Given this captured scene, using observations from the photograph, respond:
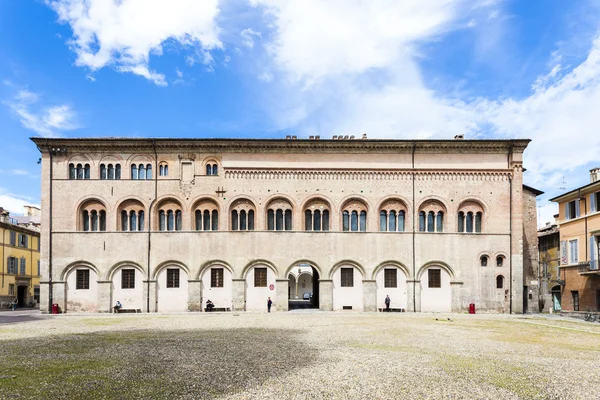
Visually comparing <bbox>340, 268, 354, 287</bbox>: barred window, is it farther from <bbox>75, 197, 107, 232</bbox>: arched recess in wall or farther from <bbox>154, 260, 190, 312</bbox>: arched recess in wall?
<bbox>75, 197, 107, 232</bbox>: arched recess in wall

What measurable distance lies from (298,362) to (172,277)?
846 inches

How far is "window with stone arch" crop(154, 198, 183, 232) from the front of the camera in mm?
33625

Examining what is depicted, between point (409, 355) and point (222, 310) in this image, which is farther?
point (222, 310)

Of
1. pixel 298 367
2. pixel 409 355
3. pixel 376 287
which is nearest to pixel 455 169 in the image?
pixel 376 287

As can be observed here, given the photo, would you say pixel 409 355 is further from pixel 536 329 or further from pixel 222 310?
pixel 222 310

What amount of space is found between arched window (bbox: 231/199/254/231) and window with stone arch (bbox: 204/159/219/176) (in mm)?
2743

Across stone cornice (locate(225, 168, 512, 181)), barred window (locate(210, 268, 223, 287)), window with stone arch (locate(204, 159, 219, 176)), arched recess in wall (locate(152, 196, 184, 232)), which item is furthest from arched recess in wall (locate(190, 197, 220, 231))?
stone cornice (locate(225, 168, 512, 181))

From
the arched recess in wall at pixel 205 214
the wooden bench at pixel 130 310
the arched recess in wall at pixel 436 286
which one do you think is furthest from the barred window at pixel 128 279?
the arched recess in wall at pixel 436 286

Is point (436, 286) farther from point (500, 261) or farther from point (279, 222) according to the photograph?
point (279, 222)

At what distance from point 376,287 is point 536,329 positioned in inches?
461

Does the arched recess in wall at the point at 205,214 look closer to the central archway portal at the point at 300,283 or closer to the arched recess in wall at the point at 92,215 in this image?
the arched recess in wall at the point at 92,215

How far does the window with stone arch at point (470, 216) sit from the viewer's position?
33.9 meters

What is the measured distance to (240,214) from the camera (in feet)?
111

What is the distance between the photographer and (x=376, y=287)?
109 feet
